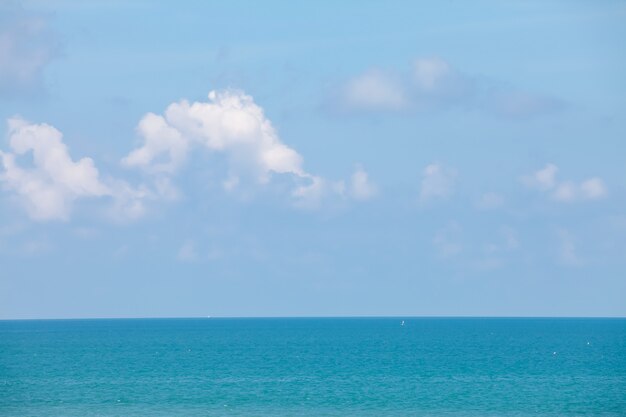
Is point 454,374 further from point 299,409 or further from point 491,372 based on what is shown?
point 299,409

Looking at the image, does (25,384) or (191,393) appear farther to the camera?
(25,384)

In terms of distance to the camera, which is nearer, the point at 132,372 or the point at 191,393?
the point at 191,393

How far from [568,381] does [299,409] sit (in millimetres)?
33434

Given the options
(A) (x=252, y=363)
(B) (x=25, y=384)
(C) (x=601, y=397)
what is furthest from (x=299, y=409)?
(A) (x=252, y=363)

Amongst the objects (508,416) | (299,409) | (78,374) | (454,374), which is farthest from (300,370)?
(508,416)

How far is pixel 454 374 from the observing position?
99.7 meters

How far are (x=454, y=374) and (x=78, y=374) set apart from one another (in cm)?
4038

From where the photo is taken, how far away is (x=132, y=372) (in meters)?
103

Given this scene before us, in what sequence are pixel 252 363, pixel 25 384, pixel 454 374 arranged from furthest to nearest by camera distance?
pixel 252 363, pixel 454 374, pixel 25 384

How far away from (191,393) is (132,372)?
2284cm

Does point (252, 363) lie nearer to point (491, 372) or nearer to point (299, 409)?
point (491, 372)

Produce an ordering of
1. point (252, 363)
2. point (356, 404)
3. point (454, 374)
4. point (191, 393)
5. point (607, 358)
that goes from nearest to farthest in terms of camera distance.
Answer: point (356, 404) < point (191, 393) < point (454, 374) < point (252, 363) < point (607, 358)

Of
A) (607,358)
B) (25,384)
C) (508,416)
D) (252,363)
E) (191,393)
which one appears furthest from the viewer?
(607,358)

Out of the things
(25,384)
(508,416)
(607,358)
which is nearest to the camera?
(508,416)
